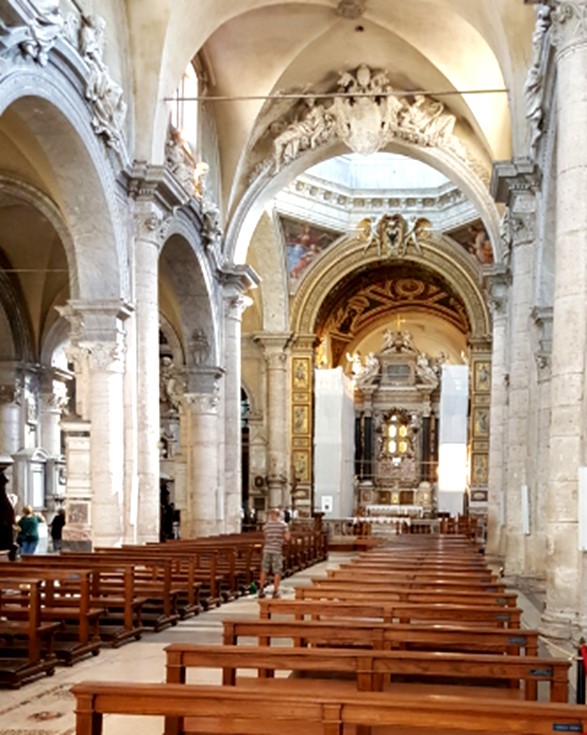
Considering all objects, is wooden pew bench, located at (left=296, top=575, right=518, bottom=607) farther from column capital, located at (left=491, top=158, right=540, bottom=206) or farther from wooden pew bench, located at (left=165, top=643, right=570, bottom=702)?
column capital, located at (left=491, top=158, right=540, bottom=206)

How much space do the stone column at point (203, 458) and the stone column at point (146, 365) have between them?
213 inches

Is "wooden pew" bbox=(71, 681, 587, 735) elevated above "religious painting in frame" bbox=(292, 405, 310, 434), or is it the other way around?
Answer: "religious painting in frame" bbox=(292, 405, 310, 434)

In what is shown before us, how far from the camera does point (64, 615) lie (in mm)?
8523

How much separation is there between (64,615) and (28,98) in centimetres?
697

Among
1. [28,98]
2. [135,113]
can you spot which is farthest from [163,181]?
[28,98]

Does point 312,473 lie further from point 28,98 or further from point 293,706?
point 293,706

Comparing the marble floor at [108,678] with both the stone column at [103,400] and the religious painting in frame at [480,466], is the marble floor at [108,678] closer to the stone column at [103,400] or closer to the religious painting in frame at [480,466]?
the stone column at [103,400]

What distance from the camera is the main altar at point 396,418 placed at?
39.7 m

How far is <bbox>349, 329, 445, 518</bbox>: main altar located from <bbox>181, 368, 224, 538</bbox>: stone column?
57.6ft

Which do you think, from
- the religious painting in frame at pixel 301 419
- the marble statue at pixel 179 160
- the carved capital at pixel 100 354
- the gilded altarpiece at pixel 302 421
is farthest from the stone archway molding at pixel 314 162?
the religious painting in frame at pixel 301 419

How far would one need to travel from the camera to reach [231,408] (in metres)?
23.6

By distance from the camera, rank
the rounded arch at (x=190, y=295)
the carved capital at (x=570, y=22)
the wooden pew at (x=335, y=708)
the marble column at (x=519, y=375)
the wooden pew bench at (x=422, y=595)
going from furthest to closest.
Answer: the rounded arch at (x=190, y=295) → the marble column at (x=519, y=375) → the carved capital at (x=570, y=22) → the wooden pew bench at (x=422, y=595) → the wooden pew at (x=335, y=708)

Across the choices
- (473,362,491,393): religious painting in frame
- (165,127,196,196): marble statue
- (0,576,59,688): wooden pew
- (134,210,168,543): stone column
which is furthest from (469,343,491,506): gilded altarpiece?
(0,576,59,688): wooden pew

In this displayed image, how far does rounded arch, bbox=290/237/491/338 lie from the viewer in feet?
107
